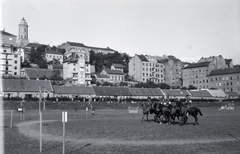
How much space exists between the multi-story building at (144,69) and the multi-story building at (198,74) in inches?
597

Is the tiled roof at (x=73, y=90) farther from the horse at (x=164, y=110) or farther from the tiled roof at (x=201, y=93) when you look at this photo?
the horse at (x=164, y=110)

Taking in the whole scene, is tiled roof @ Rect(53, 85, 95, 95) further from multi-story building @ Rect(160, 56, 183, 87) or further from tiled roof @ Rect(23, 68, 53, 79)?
multi-story building @ Rect(160, 56, 183, 87)

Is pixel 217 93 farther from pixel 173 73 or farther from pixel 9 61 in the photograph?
pixel 9 61

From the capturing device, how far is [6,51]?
376 ft

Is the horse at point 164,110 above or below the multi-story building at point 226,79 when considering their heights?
below

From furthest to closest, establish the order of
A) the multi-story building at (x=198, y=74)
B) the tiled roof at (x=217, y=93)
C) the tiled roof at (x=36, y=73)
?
the multi-story building at (x=198, y=74), the tiled roof at (x=217, y=93), the tiled roof at (x=36, y=73)

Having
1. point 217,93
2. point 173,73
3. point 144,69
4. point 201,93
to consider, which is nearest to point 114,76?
point 144,69

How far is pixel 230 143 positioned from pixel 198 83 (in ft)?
426

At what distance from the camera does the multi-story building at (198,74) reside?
137 metres

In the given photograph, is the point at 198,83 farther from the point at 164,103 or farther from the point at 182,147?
the point at 182,147

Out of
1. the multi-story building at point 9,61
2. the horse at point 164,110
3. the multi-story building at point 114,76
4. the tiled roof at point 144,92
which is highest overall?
the multi-story building at point 9,61

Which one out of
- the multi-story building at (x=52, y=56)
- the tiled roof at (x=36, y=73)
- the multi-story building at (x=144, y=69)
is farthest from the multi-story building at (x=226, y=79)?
the multi-story building at (x=52, y=56)

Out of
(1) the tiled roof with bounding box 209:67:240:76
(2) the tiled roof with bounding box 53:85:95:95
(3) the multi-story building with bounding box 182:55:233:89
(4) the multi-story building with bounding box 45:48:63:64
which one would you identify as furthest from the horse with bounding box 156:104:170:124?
(4) the multi-story building with bounding box 45:48:63:64

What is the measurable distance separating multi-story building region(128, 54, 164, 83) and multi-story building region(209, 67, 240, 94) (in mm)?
30425
